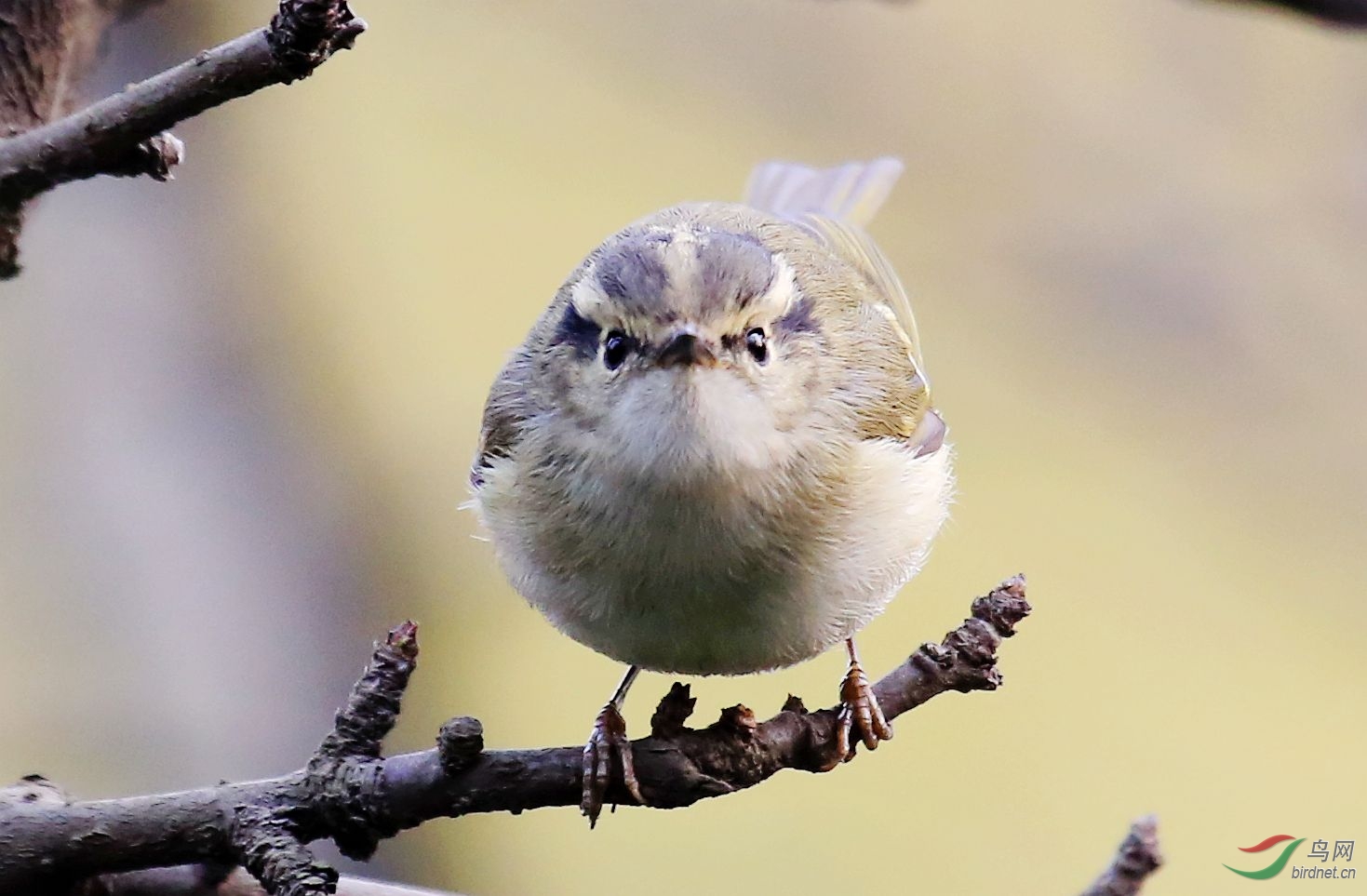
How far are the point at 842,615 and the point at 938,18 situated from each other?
2781mm

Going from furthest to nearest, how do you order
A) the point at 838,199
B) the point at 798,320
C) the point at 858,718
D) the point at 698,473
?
the point at 838,199
the point at 798,320
the point at 858,718
the point at 698,473

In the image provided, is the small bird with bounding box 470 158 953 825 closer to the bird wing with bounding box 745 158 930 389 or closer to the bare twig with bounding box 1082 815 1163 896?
the bare twig with bounding box 1082 815 1163 896

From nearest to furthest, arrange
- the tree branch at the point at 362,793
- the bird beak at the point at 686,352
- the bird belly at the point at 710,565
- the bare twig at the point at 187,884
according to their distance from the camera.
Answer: the tree branch at the point at 362,793
the bare twig at the point at 187,884
the bird beak at the point at 686,352
the bird belly at the point at 710,565

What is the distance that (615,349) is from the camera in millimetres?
1961

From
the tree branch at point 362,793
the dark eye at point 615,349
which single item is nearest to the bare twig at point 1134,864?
the tree branch at point 362,793

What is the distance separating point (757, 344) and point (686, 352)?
210mm

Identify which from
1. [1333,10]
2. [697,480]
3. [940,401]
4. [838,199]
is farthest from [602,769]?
[940,401]

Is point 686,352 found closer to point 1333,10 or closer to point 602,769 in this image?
point 602,769

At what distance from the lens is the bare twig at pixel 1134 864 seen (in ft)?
5.39

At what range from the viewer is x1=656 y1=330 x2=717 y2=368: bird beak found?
5.96 ft

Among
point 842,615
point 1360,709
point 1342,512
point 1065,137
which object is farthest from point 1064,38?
point 842,615

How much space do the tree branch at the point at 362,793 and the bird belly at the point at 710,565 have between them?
0.23 m

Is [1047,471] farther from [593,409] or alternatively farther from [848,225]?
[593,409]

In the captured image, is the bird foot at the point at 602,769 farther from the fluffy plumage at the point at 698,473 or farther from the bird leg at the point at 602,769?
the fluffy plumage at the point at 698,473
